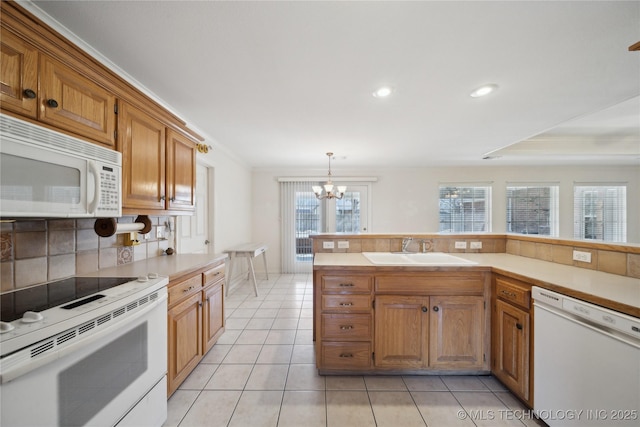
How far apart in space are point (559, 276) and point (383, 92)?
70.8 inches

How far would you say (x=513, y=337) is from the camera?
5.17 feet

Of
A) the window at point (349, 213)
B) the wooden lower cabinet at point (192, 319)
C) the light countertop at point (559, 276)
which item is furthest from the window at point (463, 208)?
the wooden lower cabinet at point (192, 319)

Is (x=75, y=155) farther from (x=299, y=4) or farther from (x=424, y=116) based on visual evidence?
(x=424, y=116)

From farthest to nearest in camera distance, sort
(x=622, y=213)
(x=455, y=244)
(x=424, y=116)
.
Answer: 1. (x=622, y=213)
2. (x=424, y=116)
3. (x=455, y=244)

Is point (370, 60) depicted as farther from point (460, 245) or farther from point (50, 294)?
point (50, 294)

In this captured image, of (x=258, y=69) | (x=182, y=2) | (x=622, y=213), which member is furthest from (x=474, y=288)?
(x=622, y=213)

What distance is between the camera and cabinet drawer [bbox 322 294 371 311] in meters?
1.78

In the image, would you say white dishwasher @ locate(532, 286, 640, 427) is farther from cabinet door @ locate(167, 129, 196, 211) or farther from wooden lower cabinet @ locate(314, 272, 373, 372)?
cabinet door @ locate(167, 129, 196, 211)

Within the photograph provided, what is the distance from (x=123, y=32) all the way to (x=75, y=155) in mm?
806

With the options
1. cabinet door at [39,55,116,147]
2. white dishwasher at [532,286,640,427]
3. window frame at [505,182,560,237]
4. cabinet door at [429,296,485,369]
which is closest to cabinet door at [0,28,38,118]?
cabinet door at [39,55,116,147]

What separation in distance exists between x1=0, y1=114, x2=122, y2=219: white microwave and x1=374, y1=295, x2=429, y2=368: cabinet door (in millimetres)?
1851

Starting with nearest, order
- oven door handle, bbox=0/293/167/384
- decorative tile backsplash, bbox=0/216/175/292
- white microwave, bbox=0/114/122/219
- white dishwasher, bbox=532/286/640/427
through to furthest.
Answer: oven door handle, bbox=0/293/167/384 < white microwave, bbox=0/114/122/219 < white dishwasher, bbox=532/286/640/427 < decorative tile backsplash, bbox=0/216/175/292

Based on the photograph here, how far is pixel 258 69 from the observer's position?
1.68 meters

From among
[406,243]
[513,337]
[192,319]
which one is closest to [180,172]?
[192,319]
